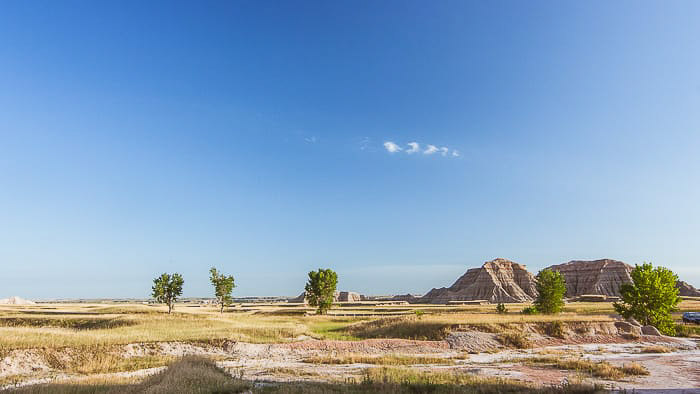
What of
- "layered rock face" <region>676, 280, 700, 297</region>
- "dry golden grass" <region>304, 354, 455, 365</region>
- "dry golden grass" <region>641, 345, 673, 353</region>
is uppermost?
"dry golden grass" <region>304, 354, 455, 365</region>

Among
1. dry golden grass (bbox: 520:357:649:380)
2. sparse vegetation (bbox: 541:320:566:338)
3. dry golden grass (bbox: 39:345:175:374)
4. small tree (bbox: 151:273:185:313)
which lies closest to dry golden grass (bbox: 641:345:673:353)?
sparse vegetation (bbox: 541:320:566:338)

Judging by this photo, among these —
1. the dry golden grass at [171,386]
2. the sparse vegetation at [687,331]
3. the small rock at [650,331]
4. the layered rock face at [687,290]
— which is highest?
the dry golden grass at [171,386]

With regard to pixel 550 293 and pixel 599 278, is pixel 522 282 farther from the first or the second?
pixel 550 293

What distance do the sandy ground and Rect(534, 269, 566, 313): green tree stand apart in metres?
22.9

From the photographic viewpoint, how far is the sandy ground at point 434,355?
19156mm

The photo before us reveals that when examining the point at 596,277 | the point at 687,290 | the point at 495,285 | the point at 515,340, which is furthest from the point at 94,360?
the point at 687,290

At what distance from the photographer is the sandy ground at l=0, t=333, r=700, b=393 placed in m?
19.2

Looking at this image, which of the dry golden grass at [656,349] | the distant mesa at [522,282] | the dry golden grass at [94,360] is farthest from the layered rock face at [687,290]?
the dry golden grass at [94,360]

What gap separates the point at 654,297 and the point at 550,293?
1802 centimetres

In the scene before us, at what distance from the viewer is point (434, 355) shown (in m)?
28.8

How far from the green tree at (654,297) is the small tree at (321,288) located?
4617 centimetres

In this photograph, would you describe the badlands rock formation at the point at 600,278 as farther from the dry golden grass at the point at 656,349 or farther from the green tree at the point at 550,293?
the dry golden grass at the point at 656,349

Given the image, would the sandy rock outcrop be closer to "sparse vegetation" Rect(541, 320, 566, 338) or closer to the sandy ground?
"sparse vegetation" Rect(541, 320, 566, 338)

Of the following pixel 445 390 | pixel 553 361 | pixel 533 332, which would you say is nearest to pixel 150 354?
pixel 445 390
